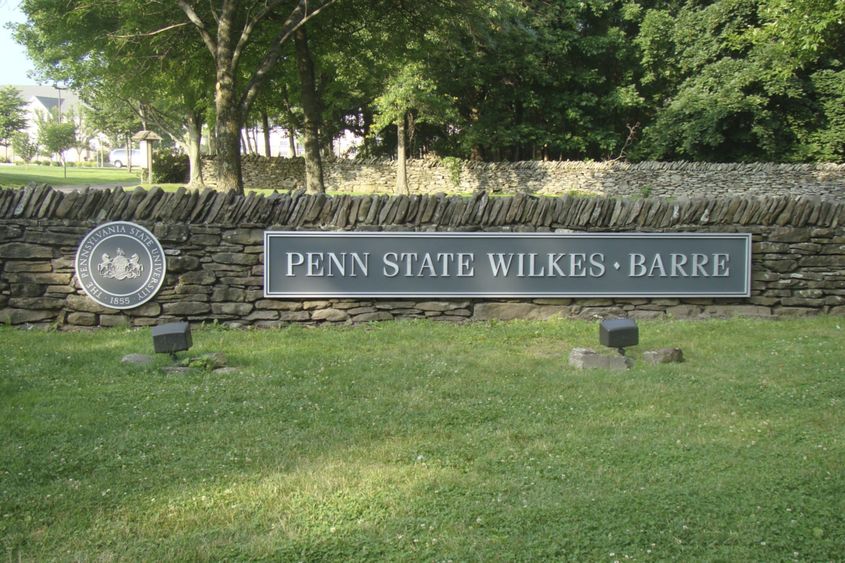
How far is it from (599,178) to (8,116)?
6468cm

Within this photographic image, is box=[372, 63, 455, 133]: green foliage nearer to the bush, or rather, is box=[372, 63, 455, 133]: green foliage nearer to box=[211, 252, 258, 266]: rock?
the bush

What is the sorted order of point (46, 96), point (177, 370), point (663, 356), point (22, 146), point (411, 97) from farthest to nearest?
point (46, 96) → point (22, 146) → point (411, 97) → point (663, 356) → point (177, 370)

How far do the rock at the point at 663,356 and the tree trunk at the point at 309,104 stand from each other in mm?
11684

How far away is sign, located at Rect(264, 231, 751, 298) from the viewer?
824cm

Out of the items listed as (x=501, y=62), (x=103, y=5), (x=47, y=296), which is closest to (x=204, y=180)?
(x=501, y=62)

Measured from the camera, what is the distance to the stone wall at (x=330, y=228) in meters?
8.04

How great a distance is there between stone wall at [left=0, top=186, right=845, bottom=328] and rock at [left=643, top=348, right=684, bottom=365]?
1842 mm

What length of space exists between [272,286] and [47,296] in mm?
2311

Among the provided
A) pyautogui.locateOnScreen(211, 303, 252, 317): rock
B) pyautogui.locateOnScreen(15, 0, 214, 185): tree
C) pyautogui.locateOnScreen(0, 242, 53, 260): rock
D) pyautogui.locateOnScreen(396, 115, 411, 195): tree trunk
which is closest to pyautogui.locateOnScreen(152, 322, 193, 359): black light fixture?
pyautogui.locateOnScreen(211, 303, 252, 317): rock

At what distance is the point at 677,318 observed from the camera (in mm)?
8711

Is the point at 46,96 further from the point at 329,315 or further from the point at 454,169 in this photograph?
the point at 329,315

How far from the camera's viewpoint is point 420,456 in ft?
14.8

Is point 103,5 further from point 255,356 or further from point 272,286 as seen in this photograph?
point 255,356

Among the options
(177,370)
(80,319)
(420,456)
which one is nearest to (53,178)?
(80,319)
